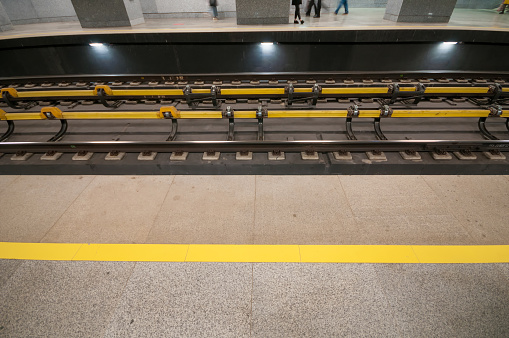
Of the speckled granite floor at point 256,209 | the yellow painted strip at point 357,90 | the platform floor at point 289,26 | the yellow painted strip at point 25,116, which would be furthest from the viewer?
the platform floor at point 289,26

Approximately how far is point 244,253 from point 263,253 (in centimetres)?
19

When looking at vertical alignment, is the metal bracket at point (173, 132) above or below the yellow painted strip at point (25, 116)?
below

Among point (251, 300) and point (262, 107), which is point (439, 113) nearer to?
point (262, 107)

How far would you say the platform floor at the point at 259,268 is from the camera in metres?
1.65

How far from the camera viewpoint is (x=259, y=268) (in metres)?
1.97

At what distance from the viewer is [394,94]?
4098 mm

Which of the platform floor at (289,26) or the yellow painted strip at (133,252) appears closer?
the yellow painted strip at (133,252)

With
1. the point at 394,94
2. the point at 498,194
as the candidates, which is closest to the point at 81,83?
the point at 394,94

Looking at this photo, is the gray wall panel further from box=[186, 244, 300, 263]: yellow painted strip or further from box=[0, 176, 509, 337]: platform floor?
box=[186, 244, 300, 263]: yellow painted strip

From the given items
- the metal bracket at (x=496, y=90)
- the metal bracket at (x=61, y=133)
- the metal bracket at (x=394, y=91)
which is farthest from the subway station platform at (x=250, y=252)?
the metal bracket at (x=496, y=90)

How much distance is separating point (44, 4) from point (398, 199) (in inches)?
743

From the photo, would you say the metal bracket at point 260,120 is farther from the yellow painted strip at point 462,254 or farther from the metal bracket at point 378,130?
the yellow painted strip at point 462,254

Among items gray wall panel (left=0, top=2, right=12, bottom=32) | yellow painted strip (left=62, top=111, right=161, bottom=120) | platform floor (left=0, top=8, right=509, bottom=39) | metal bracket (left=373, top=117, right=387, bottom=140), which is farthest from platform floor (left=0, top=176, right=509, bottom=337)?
gray wall panel (left=0, top=2, right=12, bottom=32)

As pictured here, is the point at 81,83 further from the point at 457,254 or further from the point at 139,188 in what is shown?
the point at 457,254
